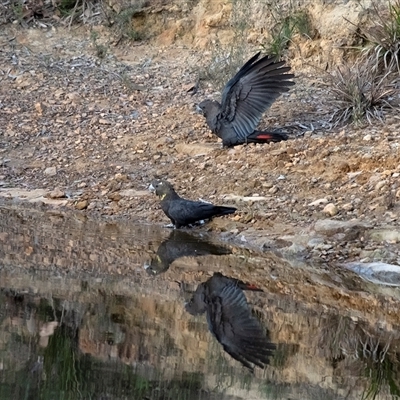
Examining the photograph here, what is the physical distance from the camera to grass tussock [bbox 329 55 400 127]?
8219 millimetres

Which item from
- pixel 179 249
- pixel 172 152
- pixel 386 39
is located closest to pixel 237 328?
pixel 179 249

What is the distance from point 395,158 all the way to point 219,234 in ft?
4.68

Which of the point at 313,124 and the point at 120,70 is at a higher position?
the point at 120,70

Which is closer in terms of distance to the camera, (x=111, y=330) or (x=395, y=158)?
(x=111, y=330)

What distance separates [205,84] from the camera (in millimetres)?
9758

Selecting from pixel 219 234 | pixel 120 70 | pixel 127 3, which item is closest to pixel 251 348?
pixel 219 234

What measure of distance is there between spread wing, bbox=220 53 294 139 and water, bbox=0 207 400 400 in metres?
1.40

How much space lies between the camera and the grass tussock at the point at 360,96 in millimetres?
8219

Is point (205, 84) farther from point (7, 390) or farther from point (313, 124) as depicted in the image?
point (7, 390)

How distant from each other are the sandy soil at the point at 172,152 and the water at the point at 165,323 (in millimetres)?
476

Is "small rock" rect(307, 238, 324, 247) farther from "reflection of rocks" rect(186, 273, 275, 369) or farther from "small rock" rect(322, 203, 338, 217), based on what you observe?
"reflection of rocks" rect(186, 273, 275, 369)

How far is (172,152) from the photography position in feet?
27.8

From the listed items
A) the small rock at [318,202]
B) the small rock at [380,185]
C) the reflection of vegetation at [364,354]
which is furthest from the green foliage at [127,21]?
the reflection of vegetation at [364,354]

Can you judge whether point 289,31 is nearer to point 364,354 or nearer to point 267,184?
point 267,184
